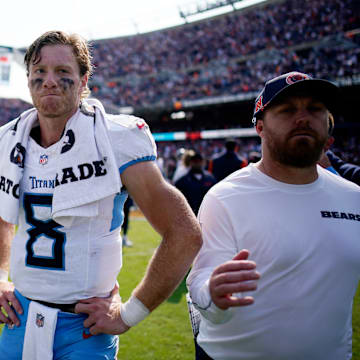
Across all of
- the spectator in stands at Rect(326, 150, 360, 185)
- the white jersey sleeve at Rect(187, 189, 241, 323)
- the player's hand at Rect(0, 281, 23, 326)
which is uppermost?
the white jersey sleeve at Rect(187, 189, 241, 323)

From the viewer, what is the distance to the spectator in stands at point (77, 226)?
4.79 ft

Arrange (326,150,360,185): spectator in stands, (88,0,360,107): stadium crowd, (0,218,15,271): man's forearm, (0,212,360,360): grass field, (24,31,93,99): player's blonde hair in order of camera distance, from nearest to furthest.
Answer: (24,31,93,99): player's blonde hair < (0,218,15,271): man's forearm < (326,150,360,185): spectator in stands < (0,212,360,360): grass field < (88,0,360,107): stadium crowd

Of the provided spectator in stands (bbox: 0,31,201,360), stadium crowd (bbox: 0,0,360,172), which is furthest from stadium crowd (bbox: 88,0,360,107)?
spectator in stands (bbox: 0,31,201,360)

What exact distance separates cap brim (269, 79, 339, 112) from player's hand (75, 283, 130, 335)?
1.21 metres

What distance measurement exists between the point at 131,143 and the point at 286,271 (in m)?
0.86

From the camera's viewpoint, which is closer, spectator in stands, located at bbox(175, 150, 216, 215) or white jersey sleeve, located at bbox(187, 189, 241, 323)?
white jersey sleeve, located at bbox(187, 189, 241, 323)

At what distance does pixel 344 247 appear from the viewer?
150cm

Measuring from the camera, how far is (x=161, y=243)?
145 cm

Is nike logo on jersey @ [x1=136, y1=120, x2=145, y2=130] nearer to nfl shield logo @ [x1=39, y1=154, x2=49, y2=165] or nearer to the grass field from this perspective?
nfl shield logo @ [x1=39, y1=154, x2=49, y2=165]

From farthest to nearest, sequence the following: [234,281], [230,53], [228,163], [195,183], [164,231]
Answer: [230,53], [228,163], [195,183], [164,231], [234,281]

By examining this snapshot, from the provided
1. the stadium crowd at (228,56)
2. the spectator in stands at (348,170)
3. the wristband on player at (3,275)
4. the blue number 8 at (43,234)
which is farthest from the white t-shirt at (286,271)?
the stadium crowd at (228,56)

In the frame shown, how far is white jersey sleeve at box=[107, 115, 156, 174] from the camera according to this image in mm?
1496

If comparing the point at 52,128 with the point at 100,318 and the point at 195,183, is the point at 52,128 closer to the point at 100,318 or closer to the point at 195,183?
the point at 100,318

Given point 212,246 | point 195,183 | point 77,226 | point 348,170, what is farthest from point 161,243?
point 195,183
